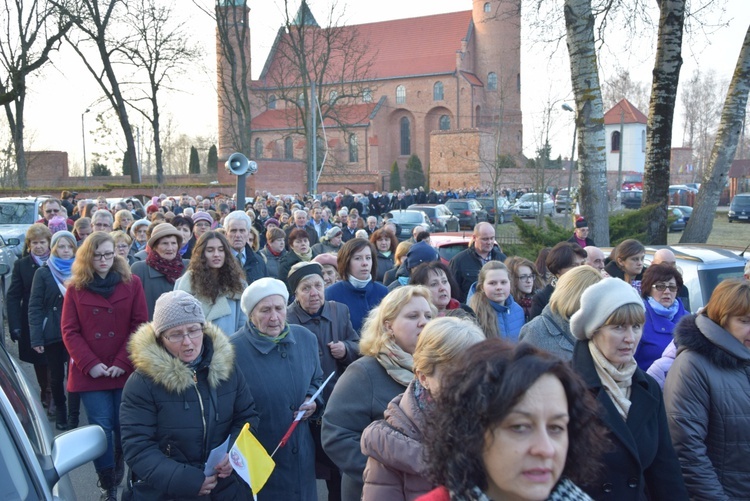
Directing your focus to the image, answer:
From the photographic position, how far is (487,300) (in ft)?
19.6

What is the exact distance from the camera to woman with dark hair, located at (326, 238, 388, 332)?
6.57 metres

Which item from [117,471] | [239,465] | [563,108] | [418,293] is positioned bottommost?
[117,471]

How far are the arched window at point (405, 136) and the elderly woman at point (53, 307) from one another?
239 feet

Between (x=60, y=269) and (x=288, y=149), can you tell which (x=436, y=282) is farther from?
(x=288, y=149)

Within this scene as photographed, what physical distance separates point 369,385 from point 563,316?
4.41 ft

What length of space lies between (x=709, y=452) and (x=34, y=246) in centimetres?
692

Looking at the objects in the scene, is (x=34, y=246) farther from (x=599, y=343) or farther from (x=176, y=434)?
(x=599, y=343)

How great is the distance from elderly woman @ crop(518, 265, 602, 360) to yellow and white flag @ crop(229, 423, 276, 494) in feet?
5.15

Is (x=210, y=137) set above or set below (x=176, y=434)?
above

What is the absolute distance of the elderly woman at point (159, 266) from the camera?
6.74 m

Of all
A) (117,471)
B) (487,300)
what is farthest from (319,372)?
(117,471)

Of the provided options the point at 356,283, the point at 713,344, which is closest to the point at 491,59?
the point at 356,283

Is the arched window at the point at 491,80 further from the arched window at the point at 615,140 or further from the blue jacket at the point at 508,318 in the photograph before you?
the blue jacket at the point at 508,318

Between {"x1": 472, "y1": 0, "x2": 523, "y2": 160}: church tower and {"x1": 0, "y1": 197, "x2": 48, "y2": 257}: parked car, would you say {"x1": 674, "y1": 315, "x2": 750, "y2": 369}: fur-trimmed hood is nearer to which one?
{"x1": 0, "y1": 197, "x2": 48, "y2": 257}: parked car
